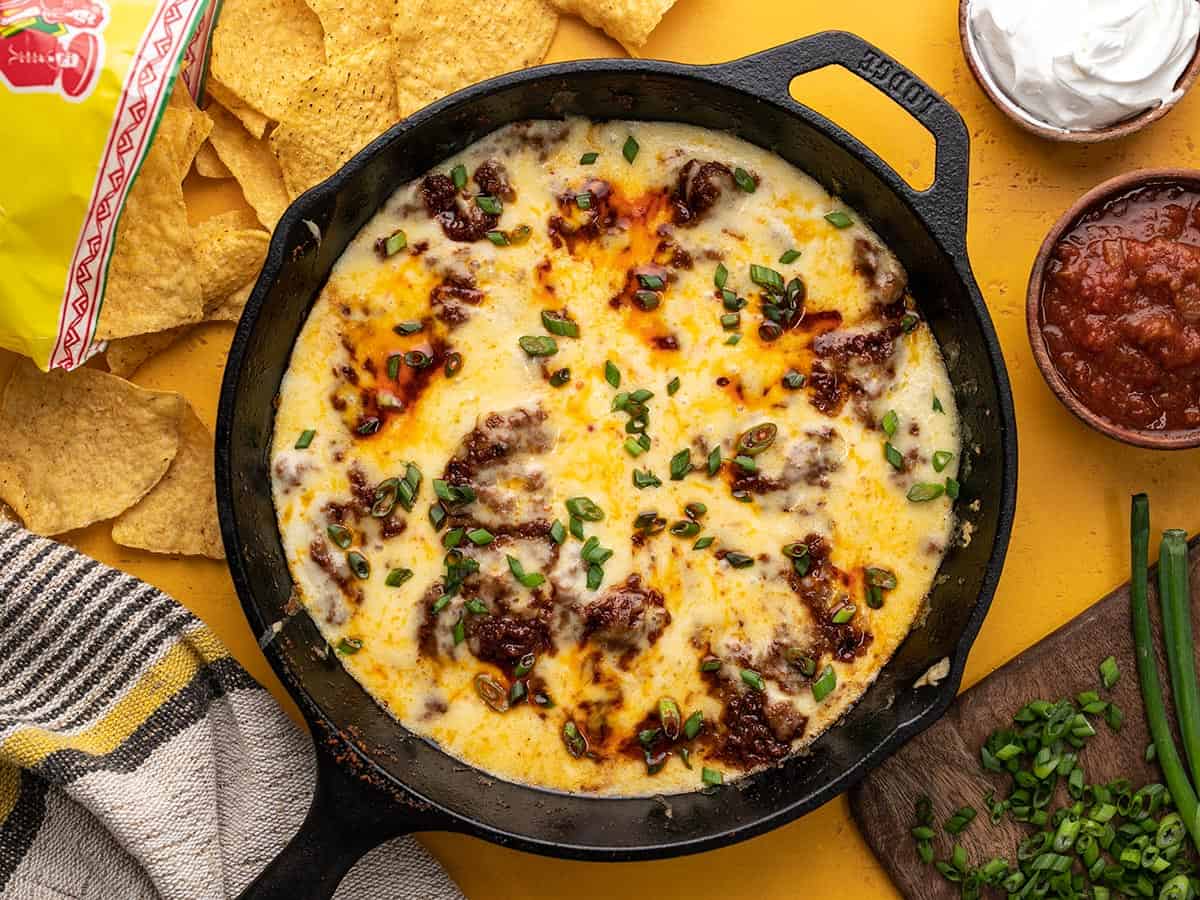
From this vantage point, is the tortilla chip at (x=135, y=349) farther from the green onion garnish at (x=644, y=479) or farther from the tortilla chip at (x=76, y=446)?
the green onion garnish at (x=644, y=479)

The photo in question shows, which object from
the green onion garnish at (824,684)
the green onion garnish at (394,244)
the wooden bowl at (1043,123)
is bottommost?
the green onion garnish at (824,684)

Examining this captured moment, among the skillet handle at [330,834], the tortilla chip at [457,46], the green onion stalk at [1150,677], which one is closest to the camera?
the skillet handle at [330,834]

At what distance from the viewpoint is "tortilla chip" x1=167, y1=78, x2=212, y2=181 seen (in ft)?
11.1

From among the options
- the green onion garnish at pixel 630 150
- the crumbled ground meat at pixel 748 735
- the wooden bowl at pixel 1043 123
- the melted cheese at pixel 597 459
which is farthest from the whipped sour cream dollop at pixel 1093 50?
the crumbled ground meat at pixel 748 735

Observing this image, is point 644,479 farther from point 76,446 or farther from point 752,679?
point 76,446

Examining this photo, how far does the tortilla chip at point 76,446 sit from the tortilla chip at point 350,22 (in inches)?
41.2

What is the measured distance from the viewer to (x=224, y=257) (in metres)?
3.41

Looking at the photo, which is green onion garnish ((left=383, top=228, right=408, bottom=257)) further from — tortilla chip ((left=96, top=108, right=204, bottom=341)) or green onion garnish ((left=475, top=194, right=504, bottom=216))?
tortilla chip ((left=96, top=108, right=204, bottom=341))

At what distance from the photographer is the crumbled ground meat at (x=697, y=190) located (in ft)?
10.9

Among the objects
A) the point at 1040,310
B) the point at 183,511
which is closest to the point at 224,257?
the point at 183,511

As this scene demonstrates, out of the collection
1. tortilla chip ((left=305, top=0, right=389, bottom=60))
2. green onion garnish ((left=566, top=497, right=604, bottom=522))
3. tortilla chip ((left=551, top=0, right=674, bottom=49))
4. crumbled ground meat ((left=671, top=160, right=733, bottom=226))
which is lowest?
green onion garnish ((left=566, top=497, right=604, bottom=522))

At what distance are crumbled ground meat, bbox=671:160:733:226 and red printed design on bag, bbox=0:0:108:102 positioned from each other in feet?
4.76

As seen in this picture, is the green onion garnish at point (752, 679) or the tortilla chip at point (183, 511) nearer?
the green onion garnish at point (752, 679)

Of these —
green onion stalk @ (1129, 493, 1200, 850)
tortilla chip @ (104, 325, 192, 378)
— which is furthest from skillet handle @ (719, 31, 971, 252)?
tortilla chip @ (104, 325, 192, 378)
